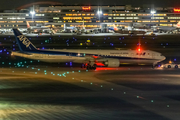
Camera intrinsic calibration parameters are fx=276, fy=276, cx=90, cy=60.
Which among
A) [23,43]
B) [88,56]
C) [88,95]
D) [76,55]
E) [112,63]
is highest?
[23,43]

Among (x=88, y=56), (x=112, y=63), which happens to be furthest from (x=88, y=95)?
(x=88, y=56)

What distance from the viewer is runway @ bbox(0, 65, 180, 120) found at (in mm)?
18250

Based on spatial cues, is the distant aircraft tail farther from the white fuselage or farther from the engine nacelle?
the engine nacelle

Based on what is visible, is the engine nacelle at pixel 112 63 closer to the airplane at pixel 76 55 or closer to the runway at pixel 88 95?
the airplane at pixel 76 55

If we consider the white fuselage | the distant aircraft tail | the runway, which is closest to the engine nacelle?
the white fuselage

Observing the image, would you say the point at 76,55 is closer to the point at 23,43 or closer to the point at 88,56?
the point at 88,56

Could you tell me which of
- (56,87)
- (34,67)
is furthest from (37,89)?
(34,67)

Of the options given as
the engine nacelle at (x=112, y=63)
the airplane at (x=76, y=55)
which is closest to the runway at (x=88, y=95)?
the engine nacelle at (x=112, y=63)

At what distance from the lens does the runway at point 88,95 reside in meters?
18.2

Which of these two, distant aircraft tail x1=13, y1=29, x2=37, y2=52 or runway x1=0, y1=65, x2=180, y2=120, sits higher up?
distant aircraft tail x1=13, y1=29, x2=37, y2=52

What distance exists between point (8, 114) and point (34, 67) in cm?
2368

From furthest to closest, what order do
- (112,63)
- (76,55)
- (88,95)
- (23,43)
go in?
(76,55) → (23,43) → (112,63) → (88,95)

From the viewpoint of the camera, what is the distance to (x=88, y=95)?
2367 cm

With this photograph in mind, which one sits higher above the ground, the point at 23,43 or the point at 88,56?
the point at 23,43
